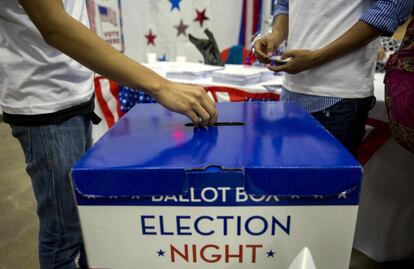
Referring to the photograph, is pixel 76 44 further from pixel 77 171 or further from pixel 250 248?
pixel 250 248

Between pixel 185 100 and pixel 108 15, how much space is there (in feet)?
8.00

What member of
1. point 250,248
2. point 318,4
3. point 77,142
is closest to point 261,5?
point 318,4

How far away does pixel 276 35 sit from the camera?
37.8 inches

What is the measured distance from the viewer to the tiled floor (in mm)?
1238

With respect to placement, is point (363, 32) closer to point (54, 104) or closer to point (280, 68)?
point (280, 68)

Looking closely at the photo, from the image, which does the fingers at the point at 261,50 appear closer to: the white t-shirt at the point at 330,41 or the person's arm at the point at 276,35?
the person's arm at the point at 276,35

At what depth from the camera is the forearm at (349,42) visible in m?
0.68

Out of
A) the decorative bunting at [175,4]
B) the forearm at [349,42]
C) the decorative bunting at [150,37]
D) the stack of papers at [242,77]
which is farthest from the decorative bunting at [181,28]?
the forearm at [349,42]

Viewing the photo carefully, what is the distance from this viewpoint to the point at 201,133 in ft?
1.74

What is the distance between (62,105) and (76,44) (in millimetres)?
200

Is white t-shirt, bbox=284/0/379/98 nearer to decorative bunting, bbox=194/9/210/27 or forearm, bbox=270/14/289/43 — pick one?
forearm, bbox=270/14/289/43

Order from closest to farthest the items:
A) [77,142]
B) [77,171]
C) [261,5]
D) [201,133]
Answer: [77,171], [201,133], [77,142], [261,5]

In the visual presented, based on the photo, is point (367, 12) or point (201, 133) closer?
point (201, 133)

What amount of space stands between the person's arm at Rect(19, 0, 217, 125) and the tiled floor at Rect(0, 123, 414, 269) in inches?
40.1
